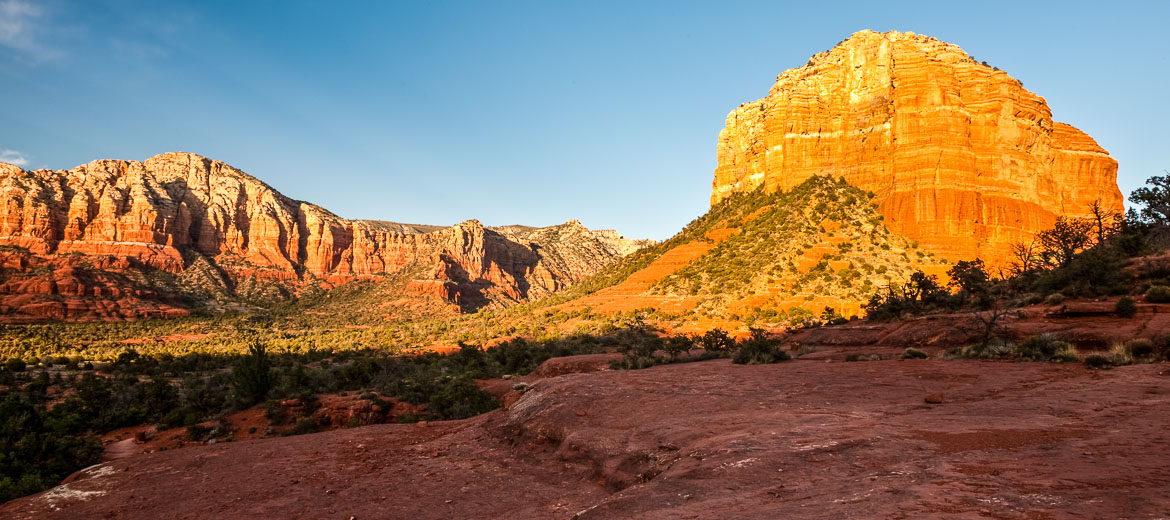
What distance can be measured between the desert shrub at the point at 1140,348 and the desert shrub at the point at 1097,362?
118 cm

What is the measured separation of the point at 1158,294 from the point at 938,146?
32.6 meters

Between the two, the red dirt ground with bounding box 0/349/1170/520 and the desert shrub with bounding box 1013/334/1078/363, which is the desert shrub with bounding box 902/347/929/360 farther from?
the desert shrub with bounding box 1013/334/1078/363

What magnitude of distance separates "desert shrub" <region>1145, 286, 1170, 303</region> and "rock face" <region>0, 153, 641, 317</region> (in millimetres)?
93491

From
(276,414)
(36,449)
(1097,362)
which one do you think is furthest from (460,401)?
(1097,362)

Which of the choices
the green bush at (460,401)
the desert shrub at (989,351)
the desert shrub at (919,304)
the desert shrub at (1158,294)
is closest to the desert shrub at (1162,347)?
the desert shrub at (989,351)

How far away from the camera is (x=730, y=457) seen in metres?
6.68

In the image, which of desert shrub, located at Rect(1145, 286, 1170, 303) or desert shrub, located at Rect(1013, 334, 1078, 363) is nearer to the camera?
desert shrub, located at Rect(1013, 334, 1078, 363)

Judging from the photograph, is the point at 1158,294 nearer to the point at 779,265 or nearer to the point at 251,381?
the point at 779,265

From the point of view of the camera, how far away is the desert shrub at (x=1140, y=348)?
1141 centimetres

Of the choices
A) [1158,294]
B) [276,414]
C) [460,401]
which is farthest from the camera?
[276,414]

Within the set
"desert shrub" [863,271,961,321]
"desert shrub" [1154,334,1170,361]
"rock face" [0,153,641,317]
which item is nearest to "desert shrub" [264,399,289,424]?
"desert shrub" [1154,334,1170,361]

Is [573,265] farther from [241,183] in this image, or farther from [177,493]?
[177,493]

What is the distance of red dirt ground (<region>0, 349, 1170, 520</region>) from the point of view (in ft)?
15.2

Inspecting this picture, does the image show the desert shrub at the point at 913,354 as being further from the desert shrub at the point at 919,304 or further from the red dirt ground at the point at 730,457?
the desert shrub at the point at 919,304
